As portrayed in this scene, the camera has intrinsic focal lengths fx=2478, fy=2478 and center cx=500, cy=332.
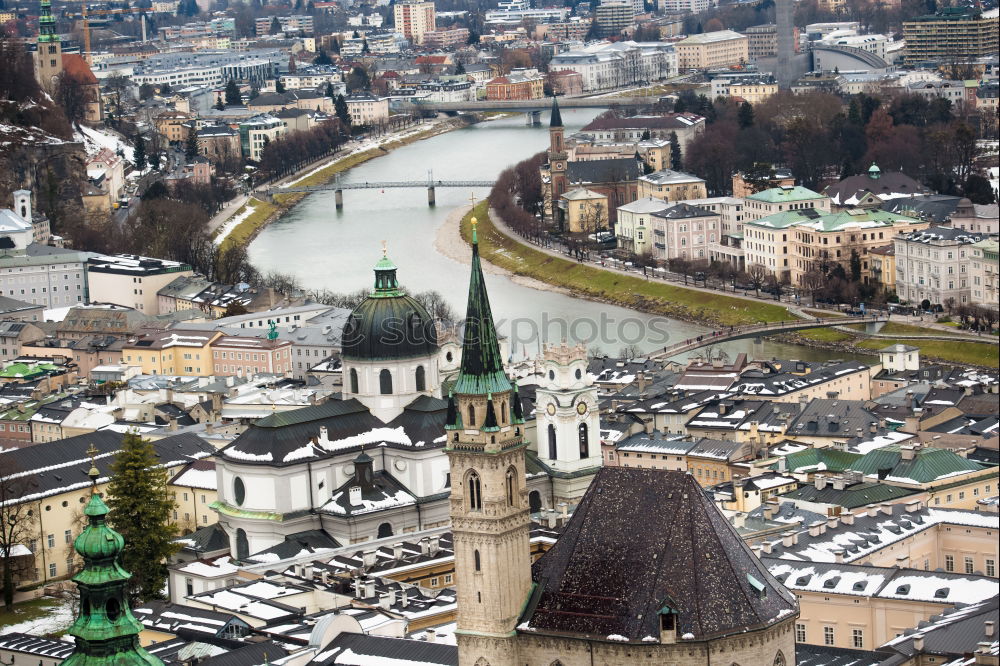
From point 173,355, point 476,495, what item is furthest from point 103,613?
point 173,355

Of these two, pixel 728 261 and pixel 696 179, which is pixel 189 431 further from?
pixel 696 179

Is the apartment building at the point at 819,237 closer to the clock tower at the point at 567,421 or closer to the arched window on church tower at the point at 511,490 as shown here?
the clock tower at the point at 567,421

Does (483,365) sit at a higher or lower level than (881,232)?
higher

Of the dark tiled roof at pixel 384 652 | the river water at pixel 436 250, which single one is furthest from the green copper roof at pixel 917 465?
the river water at pixel 436 250

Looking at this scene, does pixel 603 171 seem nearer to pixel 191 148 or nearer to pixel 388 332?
pixel 191 148

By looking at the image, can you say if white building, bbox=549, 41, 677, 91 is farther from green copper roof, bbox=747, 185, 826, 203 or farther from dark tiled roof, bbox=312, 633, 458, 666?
dark tiled roof, bbox=312, 633, 458, 666

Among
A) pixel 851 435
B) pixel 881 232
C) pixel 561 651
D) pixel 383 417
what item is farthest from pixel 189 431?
pixel 881 232
